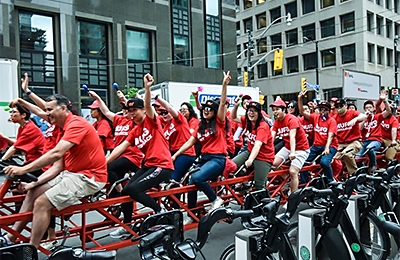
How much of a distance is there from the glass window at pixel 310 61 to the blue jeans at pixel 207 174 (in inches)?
1603

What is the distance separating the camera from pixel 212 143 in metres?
5.85

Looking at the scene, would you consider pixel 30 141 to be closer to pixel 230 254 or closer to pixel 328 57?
pixel 230 254

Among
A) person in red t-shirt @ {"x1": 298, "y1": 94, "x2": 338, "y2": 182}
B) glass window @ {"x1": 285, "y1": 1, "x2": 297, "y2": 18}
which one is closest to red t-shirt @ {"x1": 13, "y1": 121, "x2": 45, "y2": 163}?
person in red t-shirt @ {"x1": 298, "y1": 94, "x2": 338, "y2": 182}

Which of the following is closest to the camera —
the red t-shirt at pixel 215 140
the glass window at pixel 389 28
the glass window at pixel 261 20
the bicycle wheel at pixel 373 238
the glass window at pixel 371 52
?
the bicycle wheel at pixel 373 238

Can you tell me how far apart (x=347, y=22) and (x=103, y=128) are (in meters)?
41.3

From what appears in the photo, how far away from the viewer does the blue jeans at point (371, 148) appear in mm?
8297

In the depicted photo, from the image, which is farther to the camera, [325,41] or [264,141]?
[325,41]

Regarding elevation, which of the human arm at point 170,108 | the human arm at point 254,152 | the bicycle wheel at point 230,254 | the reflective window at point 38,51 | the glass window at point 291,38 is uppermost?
the glass window at point 291,38

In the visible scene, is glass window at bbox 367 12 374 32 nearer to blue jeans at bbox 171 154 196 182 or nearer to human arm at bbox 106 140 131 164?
blue jeans at bbox 171 154 196 182

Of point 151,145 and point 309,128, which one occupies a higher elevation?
point 309,128

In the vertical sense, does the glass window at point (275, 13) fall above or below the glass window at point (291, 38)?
above

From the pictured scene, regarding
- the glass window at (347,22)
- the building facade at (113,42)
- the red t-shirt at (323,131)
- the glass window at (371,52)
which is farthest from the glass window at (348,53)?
the red t-shirt at (323,131)

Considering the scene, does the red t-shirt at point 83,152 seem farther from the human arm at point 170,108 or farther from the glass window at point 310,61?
the glass window at point 310,61

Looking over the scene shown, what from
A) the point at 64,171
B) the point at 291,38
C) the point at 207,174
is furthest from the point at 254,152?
the point at 291,38
